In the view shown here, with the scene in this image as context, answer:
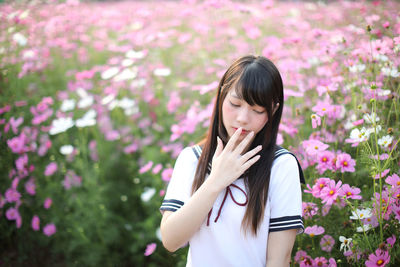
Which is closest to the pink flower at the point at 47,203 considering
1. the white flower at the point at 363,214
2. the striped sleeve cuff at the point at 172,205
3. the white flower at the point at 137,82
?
the white flower at the point at 137,82

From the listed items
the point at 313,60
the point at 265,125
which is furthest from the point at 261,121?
the point at 313,60

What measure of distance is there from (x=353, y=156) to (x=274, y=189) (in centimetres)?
65

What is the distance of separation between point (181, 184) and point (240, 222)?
0.81 feet

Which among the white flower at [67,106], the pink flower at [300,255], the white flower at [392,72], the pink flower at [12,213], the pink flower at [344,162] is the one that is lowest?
the pink flower at [12,213]

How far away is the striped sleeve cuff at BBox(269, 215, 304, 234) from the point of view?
1.06m

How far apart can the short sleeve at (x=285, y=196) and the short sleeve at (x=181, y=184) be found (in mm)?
291

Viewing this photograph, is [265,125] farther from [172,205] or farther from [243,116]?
[172,205]

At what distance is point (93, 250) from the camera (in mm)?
→ 2023

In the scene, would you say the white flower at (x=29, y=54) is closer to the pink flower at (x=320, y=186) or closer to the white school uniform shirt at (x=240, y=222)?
the white school uniform shirt at (x=240, y=222)

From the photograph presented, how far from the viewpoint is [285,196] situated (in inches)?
43.0

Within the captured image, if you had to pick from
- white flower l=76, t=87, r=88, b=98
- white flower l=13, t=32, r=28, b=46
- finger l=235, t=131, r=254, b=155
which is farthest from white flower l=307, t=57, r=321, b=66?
white flower l=13, t=32, r=28, b=46

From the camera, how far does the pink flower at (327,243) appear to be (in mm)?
1340

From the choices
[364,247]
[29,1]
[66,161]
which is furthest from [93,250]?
[29,1]

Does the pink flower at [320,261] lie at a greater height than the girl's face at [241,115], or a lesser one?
lesser
